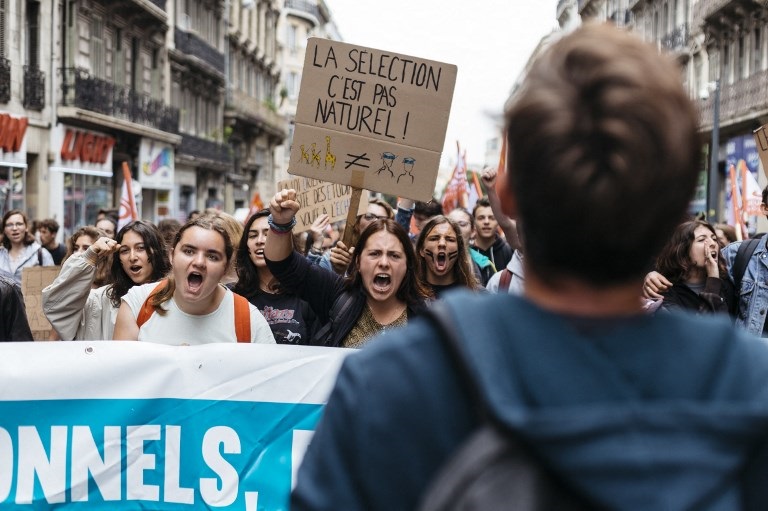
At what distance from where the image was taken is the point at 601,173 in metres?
1.26

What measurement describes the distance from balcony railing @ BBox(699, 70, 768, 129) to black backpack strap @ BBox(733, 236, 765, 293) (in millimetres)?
22310

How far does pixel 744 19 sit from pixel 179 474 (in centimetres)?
2995

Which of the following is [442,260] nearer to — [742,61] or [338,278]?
[338,278]

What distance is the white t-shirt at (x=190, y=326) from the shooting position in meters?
4.39

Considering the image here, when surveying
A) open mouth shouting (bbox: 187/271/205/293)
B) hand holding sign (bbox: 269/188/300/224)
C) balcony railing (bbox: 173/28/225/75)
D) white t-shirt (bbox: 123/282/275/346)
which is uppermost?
balcony railing (bbox: 173/28/225/75)

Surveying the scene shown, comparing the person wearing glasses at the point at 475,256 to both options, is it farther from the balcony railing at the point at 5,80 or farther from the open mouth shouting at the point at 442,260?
the balcony railing at the point at 5,80

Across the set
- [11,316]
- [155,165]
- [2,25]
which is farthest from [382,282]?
[155,165]

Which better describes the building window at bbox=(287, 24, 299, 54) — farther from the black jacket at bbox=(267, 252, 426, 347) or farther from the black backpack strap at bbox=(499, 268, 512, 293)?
the black jacket at bbox=(267, 252, 426, 347)

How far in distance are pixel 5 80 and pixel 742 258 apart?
1826cm

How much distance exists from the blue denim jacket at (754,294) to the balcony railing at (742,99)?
882 inches

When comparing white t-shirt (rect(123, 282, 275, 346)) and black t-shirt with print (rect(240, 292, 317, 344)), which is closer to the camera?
white t-shirt (rect(123, 282, 275, 346))

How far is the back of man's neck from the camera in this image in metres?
1.33

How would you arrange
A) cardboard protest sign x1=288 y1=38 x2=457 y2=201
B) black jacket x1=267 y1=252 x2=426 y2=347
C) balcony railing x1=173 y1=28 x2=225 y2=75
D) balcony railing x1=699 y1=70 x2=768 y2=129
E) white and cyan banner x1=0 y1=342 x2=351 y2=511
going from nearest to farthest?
white and cyan banner x1=0 y1=342 x2=351 y2=511 < black jacket x1=267 y1=252 x2=426 y2=347 < cardboard protest sign x1=288 y1=38 x2=457 y2=201 < balcony railing x1=699 y1=70 x2=768 y2=129 < balcony railing x1=173 y1=28 x2=225 y2=75

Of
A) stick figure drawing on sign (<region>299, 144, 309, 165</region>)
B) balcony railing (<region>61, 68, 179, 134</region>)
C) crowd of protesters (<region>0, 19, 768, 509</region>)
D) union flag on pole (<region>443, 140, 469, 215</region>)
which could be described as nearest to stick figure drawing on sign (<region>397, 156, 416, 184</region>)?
stick figure drawing on sign (<region>299, 144, 309, 165</region>)
